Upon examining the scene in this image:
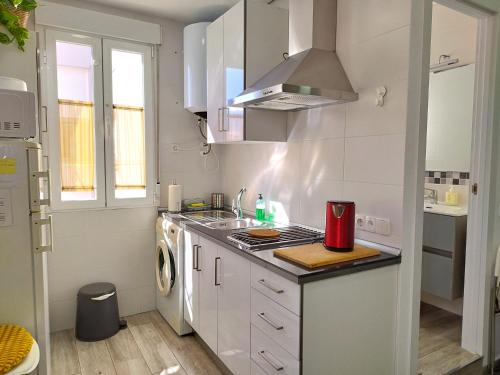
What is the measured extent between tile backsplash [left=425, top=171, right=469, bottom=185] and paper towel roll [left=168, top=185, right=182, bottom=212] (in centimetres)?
210

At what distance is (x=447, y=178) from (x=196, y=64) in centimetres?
222

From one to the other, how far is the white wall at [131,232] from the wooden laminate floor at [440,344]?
2084mm

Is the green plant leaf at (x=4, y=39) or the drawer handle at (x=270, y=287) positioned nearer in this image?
the drawer handle at (x=270, y=287)

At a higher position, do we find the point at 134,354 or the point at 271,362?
the point at 271,362

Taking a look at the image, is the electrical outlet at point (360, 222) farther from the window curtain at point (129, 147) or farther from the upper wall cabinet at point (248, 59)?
the window curtain at point (129, 147)

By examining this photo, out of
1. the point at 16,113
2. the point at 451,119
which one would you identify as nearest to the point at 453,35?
the point at 451,119

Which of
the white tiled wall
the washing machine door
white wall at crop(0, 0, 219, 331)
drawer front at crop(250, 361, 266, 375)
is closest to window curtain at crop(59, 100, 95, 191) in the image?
white wall at crop(0, 0, 219, 331)

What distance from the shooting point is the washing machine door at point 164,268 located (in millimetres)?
2667

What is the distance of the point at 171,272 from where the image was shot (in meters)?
2.66

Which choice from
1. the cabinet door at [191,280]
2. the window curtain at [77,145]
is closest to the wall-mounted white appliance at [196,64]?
the window curtain at [77,145]

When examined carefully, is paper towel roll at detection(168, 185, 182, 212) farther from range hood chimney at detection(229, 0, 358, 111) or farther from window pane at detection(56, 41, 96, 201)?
range hood chimney at detection(229, 0, 358, 111)

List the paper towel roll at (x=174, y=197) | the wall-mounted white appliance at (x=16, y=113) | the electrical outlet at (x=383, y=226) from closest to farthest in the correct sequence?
the wall-mounted white appliance at (x=16, y=113)
the electrical outlet at (x=383, y=226)
the paper towel roll at (x=174, y=197)

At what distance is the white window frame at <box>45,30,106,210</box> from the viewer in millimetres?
2600

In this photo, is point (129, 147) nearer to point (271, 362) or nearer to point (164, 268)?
point (164, 268)
